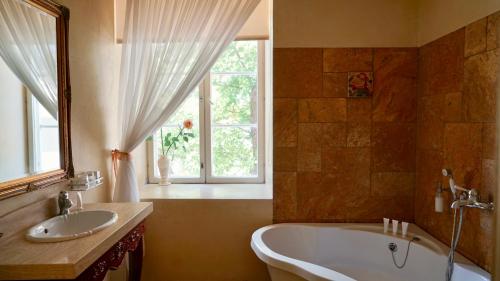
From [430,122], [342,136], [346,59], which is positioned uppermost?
[346,59]

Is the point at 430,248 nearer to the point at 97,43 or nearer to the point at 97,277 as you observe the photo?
the point at 97,277

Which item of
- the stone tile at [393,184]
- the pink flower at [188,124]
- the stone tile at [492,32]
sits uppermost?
the stone tile at [492,32]

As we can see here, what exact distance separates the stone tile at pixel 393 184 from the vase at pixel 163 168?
1739mm

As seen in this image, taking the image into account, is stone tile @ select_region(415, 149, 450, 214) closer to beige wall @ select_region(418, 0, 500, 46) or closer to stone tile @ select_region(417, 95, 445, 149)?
stone tile @ select_region(417, 95, 445, 149)

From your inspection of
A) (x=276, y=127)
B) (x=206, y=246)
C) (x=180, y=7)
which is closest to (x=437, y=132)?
(x=276, y=127)

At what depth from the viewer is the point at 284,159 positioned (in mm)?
2367

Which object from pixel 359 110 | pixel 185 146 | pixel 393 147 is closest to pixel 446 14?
pixel 359 110

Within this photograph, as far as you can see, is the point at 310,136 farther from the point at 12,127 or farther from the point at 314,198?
the point at 12,127

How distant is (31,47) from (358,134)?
2.12m

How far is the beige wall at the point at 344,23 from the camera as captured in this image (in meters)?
2.32

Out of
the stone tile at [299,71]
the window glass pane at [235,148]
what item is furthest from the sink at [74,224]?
the stone tile at [299,71]

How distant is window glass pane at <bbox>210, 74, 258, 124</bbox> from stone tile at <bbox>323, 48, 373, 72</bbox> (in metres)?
0.77

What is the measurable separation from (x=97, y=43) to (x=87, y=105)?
0.47 m

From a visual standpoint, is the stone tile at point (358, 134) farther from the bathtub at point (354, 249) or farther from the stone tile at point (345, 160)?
the bathtub at point (354, 249)
